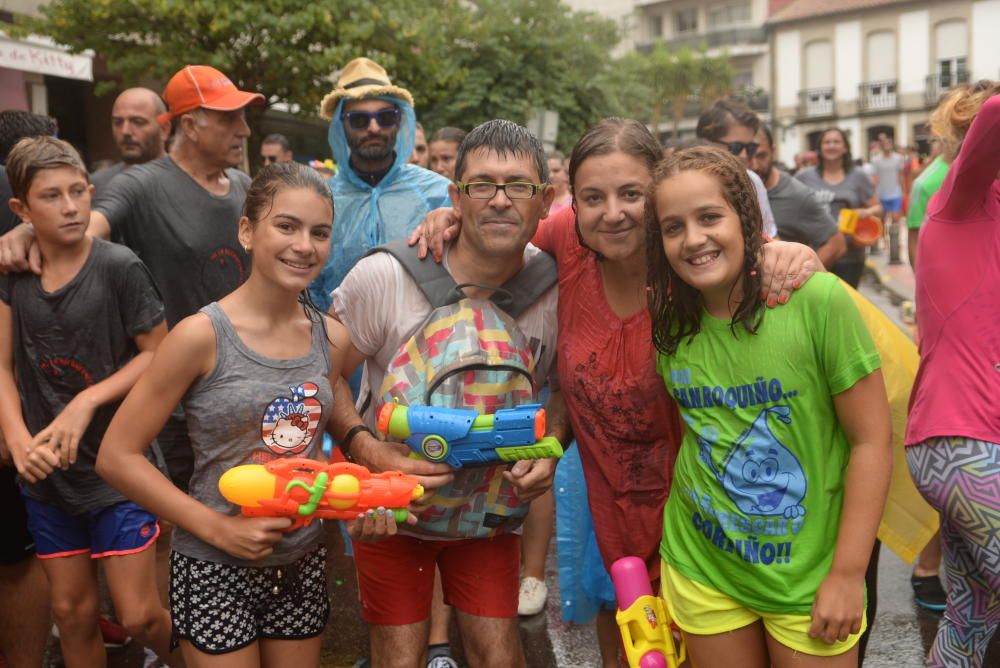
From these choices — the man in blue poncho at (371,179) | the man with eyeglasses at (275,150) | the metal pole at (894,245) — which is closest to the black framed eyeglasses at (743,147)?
the man in blue poncho at (371,179)

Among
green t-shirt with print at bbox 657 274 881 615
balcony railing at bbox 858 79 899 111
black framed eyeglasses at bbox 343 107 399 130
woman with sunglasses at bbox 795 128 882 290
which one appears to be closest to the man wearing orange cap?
black framed eyeglasses at bbox 343 107 399 130

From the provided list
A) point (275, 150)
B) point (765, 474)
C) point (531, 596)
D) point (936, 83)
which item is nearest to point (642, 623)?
point (765, 474)

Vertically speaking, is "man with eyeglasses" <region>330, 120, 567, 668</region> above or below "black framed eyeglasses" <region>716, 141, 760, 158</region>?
below

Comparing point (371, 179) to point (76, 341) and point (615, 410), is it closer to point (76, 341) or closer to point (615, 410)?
point (76, 341)

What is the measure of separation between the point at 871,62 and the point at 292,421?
164 feet

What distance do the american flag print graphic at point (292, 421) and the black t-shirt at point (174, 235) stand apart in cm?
154

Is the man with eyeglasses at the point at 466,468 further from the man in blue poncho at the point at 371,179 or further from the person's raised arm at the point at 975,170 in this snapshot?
the man in blue poncho at the point at 371,179

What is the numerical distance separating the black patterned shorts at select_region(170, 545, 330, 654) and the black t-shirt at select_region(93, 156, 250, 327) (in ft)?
5.26

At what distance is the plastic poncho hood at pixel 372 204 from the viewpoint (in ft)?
14.7

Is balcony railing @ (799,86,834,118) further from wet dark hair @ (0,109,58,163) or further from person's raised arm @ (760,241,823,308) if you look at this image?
person's raised arm @ (760,241,823,308)

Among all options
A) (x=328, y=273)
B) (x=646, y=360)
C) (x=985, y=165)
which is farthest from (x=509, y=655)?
(x=328, y=273)

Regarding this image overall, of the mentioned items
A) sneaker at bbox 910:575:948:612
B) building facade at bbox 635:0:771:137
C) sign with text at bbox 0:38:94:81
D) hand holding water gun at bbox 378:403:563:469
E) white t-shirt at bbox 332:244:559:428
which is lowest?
sneaker at bbox 910:575:948:612

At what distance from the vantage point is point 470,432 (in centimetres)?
249

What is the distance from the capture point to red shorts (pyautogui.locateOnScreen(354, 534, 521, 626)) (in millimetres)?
2818
